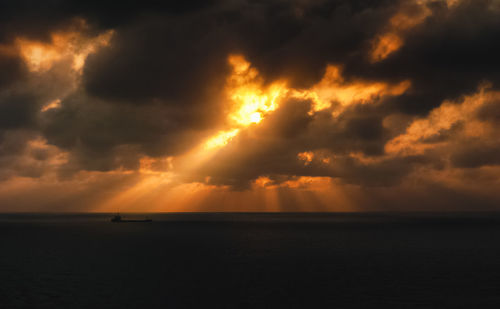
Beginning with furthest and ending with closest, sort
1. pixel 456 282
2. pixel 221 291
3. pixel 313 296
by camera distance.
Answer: pixel 456 282, pixel 221 291, pixel 313 296

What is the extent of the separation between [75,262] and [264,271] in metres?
34.7

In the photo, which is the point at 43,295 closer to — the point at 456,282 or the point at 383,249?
the point at 456,282

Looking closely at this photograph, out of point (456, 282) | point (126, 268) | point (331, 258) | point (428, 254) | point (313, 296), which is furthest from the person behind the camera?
point (428, 254)

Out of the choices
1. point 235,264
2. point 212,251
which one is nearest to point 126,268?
point 235,264

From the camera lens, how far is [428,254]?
262 ft

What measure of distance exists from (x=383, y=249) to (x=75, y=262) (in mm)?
64350

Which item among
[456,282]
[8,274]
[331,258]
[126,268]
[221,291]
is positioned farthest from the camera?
[331,258]

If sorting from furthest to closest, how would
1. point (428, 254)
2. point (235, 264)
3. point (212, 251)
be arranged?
point (212, 251) < point (428, 254) < point (235, 264)

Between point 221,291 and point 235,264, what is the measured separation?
21.9 m

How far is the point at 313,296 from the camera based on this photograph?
43.7 metres

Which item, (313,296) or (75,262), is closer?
(313,296)

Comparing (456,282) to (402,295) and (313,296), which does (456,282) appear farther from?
(313,296)

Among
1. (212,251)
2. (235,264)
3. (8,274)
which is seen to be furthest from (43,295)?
(212,251)

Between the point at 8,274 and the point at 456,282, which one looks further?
the point at 8,274
